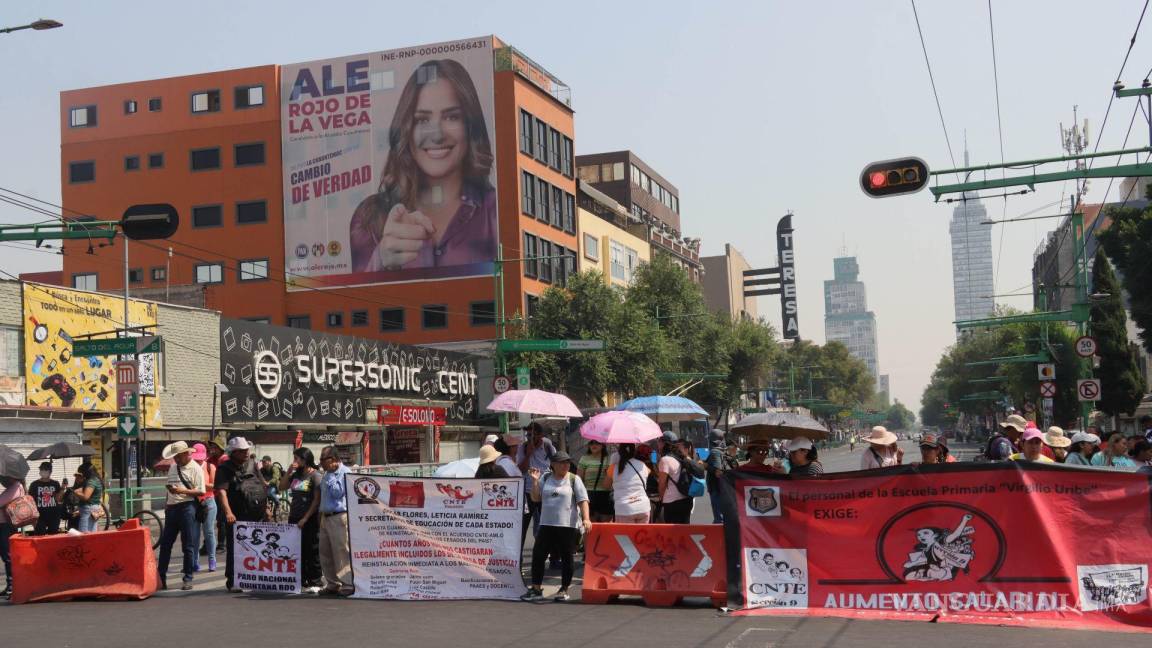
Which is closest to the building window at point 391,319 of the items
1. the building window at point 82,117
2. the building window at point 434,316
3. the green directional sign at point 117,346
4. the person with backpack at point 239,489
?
the building window at point 434,316

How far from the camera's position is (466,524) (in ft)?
44.2

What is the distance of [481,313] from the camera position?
62.3 meters

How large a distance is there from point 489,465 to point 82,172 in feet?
192

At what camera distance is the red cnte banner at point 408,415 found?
39875mm

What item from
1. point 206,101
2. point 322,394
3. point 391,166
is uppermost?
point 206,101

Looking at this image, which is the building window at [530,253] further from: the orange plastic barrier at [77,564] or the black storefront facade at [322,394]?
the orange plastic barrier at [77,564]

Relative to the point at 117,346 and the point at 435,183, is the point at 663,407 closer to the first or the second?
the point at 117,346

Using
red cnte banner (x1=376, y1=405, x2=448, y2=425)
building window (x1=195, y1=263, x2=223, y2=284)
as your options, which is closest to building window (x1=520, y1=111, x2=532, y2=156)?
building window (x1=195, y1=263, x2=223, y2=284)

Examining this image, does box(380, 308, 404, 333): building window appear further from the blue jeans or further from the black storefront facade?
the blue jeans

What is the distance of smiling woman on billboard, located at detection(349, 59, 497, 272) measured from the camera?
62.2 m

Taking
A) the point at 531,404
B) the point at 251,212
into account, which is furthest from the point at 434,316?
the point at 531,404

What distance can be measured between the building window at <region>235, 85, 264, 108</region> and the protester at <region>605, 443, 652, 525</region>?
55.9m

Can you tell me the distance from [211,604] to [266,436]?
27.3 metres

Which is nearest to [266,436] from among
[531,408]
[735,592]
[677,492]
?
[531,408]
